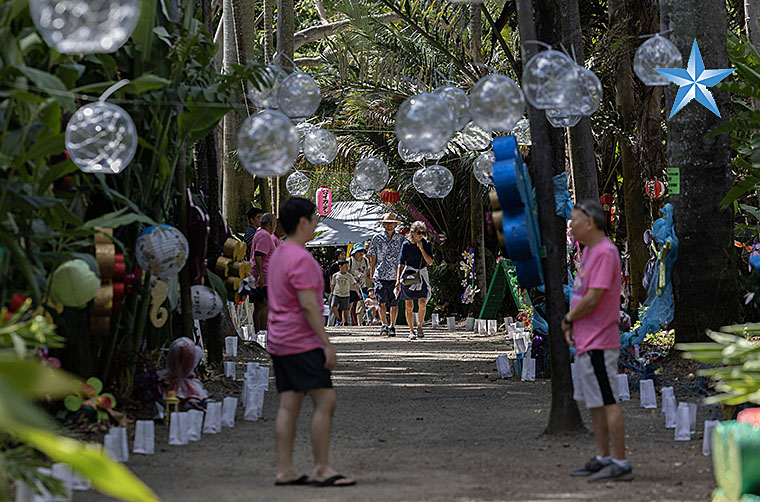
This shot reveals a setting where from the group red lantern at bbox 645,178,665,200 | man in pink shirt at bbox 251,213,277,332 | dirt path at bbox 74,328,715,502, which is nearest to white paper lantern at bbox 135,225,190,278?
dirt path at bbox 74,328,715,502

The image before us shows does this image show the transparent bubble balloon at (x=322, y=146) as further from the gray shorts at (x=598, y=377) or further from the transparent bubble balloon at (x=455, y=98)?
the gray shorts at (x=598, y=377)

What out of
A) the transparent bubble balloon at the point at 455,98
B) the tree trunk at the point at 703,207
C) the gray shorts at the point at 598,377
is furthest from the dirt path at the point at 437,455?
the transparent bubble balloon at the point at 455,98

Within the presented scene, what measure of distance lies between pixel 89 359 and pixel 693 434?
4873 millimetres

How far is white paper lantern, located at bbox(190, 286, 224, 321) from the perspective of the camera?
10656 mm

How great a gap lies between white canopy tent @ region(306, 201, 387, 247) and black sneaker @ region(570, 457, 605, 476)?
2386 centimetres

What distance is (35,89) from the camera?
6461 mm

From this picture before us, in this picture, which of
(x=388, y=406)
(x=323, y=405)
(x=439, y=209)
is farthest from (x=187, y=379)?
(x=439, y=209)

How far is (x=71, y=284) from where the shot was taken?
6.82 meters

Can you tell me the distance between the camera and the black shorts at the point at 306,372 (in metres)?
6.41

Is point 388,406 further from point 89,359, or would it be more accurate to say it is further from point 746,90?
point 746,90

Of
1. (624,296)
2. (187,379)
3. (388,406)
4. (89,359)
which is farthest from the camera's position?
(624,296)

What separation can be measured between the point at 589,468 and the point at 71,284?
364 cm

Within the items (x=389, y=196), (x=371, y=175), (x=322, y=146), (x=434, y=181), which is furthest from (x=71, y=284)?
(x=389, y=196)

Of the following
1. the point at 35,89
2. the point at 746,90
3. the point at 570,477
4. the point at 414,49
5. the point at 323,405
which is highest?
the point at 414,49
